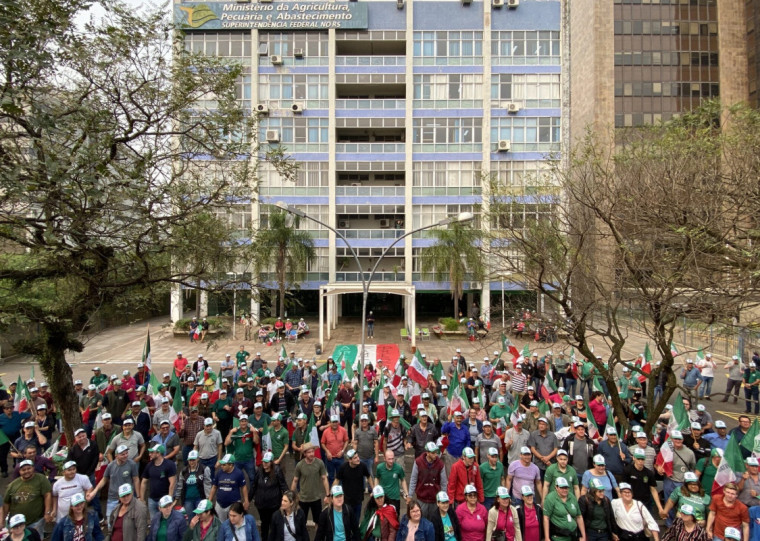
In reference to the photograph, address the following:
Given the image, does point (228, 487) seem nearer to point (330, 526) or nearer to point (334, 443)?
point (330, 526)

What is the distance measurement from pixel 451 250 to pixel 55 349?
24125 mm

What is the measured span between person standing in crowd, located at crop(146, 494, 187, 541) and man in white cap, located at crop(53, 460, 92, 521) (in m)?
1.36

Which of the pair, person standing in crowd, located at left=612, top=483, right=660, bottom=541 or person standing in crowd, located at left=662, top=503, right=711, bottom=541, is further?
person standing in crowd, located at left=612, top=483, right=660, bottom=541

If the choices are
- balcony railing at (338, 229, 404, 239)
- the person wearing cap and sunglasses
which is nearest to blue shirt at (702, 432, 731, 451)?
the person wearing cap and sunglasses

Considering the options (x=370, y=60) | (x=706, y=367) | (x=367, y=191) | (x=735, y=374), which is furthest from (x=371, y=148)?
(x=735, y=374)

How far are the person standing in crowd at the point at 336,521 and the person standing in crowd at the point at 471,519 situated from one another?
4.37 feet

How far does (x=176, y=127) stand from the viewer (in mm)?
8516

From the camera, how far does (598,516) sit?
5691mm

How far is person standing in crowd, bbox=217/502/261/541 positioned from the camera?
5.38 meters

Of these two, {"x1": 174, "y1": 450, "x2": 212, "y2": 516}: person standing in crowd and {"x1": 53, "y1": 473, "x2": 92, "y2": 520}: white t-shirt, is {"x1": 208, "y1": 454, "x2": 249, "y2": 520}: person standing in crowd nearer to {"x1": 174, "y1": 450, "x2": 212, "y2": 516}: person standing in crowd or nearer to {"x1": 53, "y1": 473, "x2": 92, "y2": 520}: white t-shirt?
{"x1": 174, "y1": 450, "x2": 212, "y2": 516}: person standing in crowd

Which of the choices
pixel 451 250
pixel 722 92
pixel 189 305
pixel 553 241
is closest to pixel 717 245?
pixel 553 241

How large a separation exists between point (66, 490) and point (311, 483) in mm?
3198

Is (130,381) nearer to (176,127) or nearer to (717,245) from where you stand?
(176,127)

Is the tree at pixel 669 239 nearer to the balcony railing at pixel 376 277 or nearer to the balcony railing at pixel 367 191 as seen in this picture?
the balcony railing at pixel 367 191
